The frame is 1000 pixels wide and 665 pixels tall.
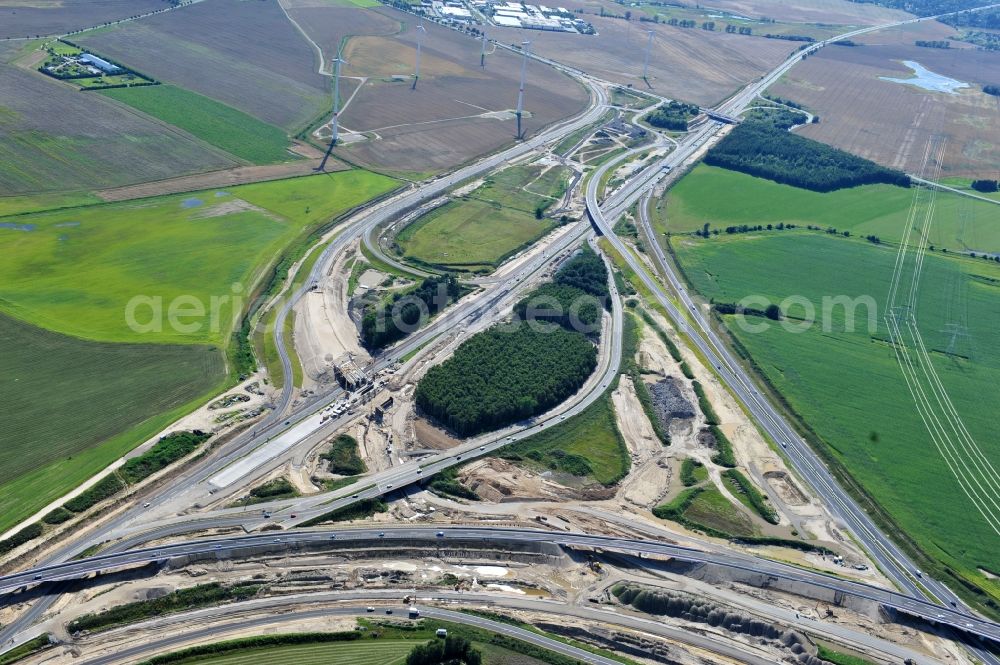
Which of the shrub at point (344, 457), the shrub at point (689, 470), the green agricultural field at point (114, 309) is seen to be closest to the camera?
the green agricultural field at point (114, 309)

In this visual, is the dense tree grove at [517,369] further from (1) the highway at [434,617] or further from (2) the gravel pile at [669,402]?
(1) the highway at [434,617]

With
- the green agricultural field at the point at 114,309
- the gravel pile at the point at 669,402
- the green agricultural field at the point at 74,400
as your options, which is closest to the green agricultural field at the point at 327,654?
the green agricultural field at the point at 74,400

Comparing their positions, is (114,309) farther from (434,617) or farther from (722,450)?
(722,450)

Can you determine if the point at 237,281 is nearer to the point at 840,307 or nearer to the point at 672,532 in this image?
the point at 672,532

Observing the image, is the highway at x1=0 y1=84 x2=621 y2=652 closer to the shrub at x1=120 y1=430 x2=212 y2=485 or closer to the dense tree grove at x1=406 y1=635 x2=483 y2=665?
the shrub at x1=120 y1=430 x2=212 y2=485

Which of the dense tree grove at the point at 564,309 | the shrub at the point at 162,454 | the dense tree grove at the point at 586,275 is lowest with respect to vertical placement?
the shrub at the point at 162,454

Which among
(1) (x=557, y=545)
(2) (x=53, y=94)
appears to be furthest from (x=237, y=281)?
(2) (x=53, y=94)

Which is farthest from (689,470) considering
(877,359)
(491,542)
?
(877,359)
